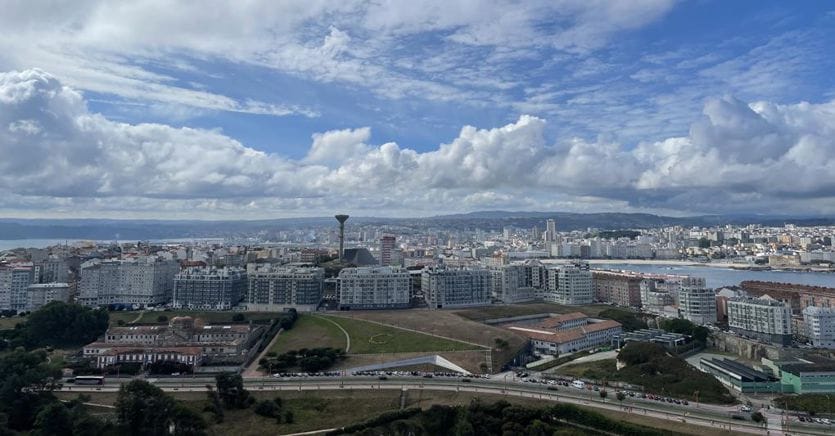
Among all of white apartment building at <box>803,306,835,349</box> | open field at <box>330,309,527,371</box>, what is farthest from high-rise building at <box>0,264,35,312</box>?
white apartment building at <box>803,306,835,349</box>

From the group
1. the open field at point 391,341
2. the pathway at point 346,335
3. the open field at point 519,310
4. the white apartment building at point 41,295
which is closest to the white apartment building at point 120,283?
the white apartment building at point 41,295

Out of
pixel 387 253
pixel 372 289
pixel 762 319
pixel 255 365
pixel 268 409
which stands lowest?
pixel 268 409

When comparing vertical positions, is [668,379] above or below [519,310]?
below

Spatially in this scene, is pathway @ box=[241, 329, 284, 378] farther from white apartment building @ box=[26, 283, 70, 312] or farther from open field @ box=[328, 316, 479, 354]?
white apartment building @ box=[26, 283, 70, 312]

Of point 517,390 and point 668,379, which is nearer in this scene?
point 517,390

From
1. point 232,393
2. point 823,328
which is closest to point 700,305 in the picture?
point 823,328

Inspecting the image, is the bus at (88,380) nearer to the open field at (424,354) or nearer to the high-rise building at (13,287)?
the open field at (424,354)

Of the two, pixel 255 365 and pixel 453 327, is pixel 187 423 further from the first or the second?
pixel 453 327

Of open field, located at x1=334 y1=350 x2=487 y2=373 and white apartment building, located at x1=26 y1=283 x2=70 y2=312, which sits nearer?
open field, located at x1=334 y1=350 x2=487 y2=373
